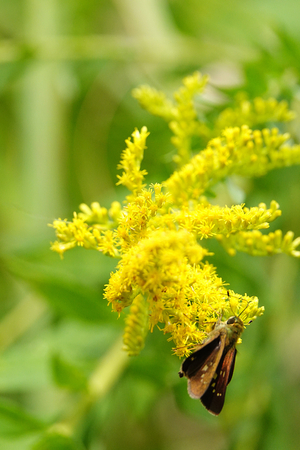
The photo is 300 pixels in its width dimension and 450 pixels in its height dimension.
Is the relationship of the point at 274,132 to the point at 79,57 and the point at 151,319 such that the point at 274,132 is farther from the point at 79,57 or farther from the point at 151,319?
the point at 79,57

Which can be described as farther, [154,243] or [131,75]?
[131,75]

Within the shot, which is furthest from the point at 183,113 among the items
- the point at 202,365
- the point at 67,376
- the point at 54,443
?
the point at 54,443

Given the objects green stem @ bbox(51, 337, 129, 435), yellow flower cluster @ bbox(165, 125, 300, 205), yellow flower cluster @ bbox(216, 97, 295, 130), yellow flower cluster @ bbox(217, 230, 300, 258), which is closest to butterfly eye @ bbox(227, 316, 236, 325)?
yellow flower cluster @ bbox(217, 230, 300, 258)

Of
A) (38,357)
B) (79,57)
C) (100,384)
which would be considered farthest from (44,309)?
(79,57)

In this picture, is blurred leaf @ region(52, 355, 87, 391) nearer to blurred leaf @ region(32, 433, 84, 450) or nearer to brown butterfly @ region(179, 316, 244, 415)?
blurred leaf @ region(32, 433, 84, 450)

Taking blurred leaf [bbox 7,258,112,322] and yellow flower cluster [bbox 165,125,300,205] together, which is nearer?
yellow flower cluster [bbox 165,125,300,205]
